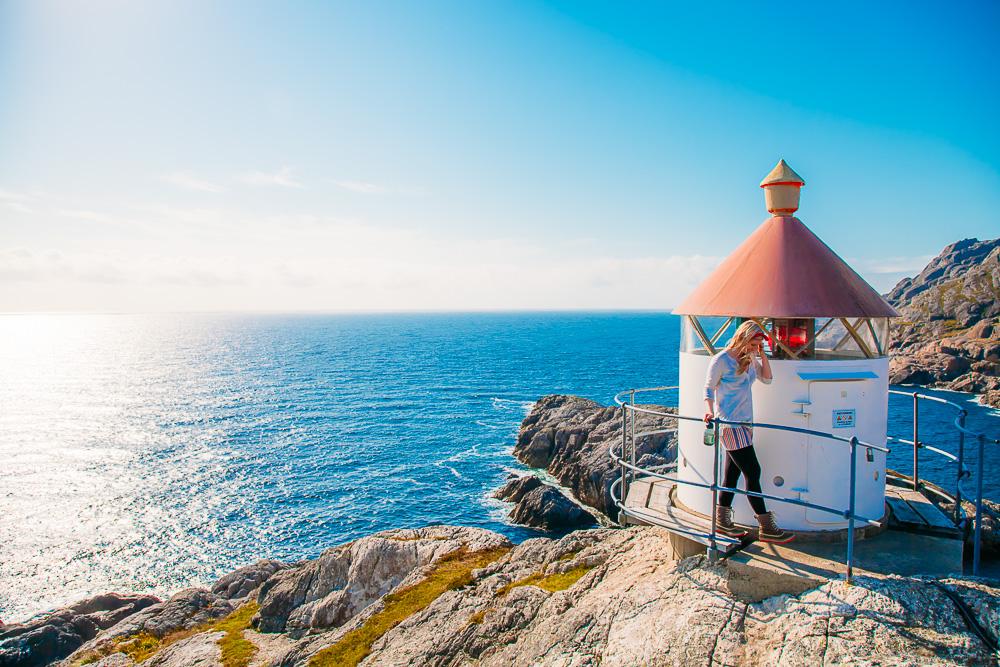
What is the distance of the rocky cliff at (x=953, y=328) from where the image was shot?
268ft

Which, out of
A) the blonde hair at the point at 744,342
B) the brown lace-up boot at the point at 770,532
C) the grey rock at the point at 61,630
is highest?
the blonde hair at the point at 744,342

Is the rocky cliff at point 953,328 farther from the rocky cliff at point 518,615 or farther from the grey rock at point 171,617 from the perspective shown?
the grey rock at point 171,617

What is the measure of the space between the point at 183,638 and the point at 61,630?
26.8ft

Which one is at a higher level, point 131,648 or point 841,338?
point 841,338

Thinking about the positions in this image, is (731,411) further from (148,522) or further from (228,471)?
(228,471)

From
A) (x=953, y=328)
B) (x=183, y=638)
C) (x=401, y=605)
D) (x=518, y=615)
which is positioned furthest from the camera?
(x=953, y=328)

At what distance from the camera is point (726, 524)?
942 cm

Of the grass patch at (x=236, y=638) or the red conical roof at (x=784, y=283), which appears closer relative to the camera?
the red conical roof at (x=784, y=283)

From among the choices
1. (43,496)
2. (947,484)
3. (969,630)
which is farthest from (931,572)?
(43,496)

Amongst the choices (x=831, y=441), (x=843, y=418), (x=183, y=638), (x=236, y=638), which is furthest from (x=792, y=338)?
(x=183, y=638)

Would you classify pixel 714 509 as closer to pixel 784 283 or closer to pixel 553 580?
pixel 784 283

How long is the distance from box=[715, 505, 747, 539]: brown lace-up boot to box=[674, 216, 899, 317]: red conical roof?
3.25 meters

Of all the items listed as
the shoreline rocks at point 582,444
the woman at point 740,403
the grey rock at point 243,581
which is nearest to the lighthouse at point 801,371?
the woman at point 740,403

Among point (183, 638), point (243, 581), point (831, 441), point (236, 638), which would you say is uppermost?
point (831, 441)
